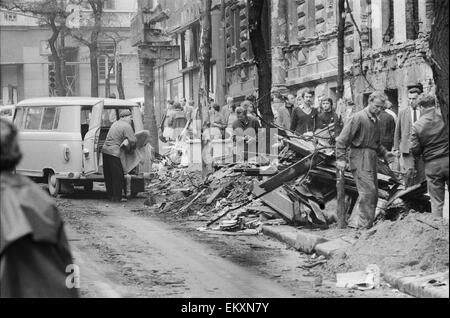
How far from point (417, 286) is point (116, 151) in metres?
11.9

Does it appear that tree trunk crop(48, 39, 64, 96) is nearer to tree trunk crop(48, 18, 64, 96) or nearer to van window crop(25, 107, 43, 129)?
tree trunk crop(48, 18, 64, 96)

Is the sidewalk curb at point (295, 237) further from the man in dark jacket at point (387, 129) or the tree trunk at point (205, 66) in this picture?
the tree trunk at point (205, 66)

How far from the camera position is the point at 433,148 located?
543 inches

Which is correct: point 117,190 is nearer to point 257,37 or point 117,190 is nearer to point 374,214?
point 257,37

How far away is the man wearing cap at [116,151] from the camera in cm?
2170

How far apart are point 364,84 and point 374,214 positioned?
47.3ft

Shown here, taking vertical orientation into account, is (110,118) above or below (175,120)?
A: below

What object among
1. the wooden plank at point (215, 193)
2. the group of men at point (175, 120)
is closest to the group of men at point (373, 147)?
the wooden plank at point (215, 193)

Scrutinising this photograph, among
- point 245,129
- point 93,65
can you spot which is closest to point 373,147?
point 245,129

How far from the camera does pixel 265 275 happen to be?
11.9 meters

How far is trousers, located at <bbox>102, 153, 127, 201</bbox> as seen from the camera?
21703mm

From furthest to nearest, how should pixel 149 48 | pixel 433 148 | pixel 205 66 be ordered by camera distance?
pixel 149 48
pixel 205 66
pixel 433 148

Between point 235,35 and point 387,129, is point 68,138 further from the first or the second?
point 235,35

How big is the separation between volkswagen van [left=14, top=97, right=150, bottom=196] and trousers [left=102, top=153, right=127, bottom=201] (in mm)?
204
